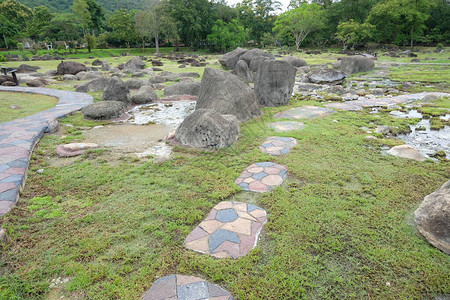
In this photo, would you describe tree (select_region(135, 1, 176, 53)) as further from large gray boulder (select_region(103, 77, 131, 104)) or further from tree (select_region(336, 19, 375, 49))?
large gray boulder (select_region(103, 77, 131, 104))

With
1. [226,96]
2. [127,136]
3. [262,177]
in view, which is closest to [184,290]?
[262,177]

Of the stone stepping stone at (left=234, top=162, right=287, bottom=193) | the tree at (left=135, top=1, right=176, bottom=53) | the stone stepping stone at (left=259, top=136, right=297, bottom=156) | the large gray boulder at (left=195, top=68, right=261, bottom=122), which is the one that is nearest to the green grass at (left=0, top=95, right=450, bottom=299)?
the stone stepping stone at (left=234, top=162, right=287, bottom=193)

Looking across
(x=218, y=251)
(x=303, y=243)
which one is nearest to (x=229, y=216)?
(x=218, y=251)

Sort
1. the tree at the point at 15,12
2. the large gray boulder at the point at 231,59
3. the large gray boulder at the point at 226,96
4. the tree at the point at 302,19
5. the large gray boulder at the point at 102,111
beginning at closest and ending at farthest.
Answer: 1. the large gray boulder at the point at 226,96
2. the large gray boulder at the point at 102,111
3. the large gray boulder at the point at 231,59
4. the tree at the point at 302,19
5. the tree at the point at 15,12

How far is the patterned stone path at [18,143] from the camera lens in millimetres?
3555

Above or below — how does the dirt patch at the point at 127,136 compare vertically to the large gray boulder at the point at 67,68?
below

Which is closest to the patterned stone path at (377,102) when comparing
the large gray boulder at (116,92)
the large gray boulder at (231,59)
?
the large gray boulder at (116,92)

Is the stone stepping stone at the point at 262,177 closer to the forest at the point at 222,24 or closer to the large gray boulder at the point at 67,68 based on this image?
the large gray boulder at the point at 67,68

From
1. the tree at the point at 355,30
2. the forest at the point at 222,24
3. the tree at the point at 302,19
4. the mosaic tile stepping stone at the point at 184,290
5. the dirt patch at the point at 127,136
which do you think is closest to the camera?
the mosaic tile stepping stone at the point at 184,290

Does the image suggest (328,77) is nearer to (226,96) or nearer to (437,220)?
(226,96)

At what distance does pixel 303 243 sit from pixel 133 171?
295 cm

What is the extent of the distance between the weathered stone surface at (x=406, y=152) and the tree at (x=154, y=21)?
4373cm

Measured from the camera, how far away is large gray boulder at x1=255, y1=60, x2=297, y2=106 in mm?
8906

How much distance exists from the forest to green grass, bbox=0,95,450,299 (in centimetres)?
4204
